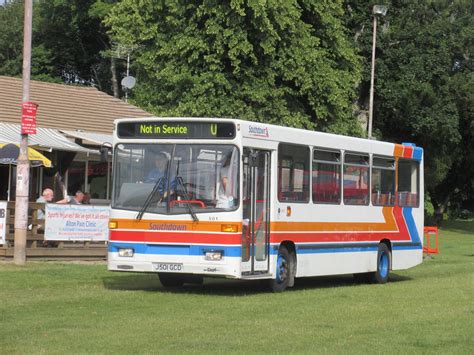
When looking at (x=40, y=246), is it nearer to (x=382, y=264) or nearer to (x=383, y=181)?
(x=382, y=264)

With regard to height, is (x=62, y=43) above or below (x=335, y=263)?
above

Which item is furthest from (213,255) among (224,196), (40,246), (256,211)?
(40,246)

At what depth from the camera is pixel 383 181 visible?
2264 cm

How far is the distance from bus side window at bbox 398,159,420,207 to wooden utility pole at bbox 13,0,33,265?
316 inches

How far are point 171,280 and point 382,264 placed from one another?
5.46m

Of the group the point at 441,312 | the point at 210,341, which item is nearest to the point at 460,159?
the point at 441,312

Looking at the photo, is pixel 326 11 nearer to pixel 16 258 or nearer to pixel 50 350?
pixel 16 258

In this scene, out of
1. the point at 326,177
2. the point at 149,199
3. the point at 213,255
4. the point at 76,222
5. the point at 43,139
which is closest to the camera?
the point at 213,255

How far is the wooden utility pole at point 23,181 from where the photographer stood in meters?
22.9

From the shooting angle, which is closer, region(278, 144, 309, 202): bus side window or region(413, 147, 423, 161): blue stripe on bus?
region(278, 144, 309, 202): bus side window

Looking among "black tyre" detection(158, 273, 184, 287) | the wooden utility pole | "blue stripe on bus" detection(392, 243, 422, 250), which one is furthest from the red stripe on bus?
"blue stripe on bus" detection(392, 243, 422, 250)

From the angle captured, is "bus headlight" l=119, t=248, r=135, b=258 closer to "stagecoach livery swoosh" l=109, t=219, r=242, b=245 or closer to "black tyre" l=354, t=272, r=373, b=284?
"stagecoach livery swoosh" l=109, t=219, r=242, b=245

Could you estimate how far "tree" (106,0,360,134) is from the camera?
128 feet

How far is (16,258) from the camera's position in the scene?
2325 centimetres
